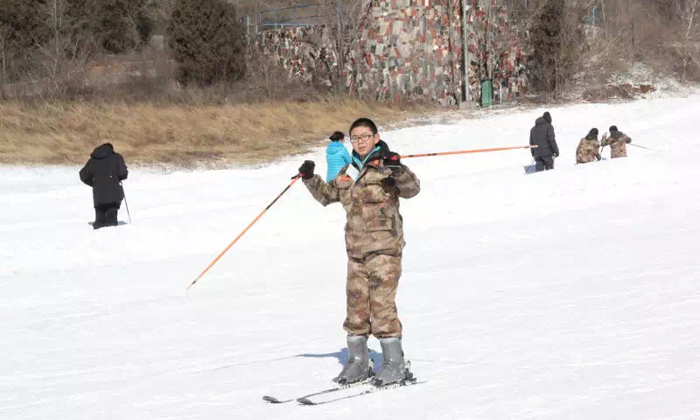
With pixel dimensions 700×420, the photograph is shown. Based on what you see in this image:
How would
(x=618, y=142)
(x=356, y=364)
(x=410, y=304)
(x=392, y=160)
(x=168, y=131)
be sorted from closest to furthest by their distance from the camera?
(x=392, y=160) < (x=356, y=364) < (x=410, y=304) < (x=618, y=142) < (x=168, y=131)

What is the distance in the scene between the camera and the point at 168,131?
2895cm

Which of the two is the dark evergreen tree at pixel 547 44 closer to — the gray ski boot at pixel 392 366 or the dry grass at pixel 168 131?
the dry grass at pixel 168 131

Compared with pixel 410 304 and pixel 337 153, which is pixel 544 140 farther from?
pixel 410 304

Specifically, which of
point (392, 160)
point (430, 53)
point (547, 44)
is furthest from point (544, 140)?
point (547, 44)

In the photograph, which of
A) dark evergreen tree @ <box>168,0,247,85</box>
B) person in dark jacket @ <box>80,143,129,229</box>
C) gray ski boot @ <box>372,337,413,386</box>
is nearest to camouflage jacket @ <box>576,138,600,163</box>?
person in dark jacket @ <box>80,143,129,229</box>

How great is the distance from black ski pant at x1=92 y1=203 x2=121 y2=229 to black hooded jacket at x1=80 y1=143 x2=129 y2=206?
0.08 metres

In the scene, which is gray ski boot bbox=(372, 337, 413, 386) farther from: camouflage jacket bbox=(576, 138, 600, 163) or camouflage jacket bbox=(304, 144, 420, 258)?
camouflage jacket bbox=(576, 138, 600, 163)

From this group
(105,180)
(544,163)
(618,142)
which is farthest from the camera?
(618,142)

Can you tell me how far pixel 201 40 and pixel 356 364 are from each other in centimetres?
3167

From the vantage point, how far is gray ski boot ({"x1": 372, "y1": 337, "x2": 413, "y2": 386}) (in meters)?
6.05

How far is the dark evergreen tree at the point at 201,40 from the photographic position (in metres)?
36.7

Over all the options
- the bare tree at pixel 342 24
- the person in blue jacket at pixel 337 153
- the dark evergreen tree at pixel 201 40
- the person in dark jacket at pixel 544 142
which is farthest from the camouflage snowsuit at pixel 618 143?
the dark evergreen tree at pixel 201 40

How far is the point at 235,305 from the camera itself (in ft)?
33.2

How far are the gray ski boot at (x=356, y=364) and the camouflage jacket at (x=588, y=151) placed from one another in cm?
1563
